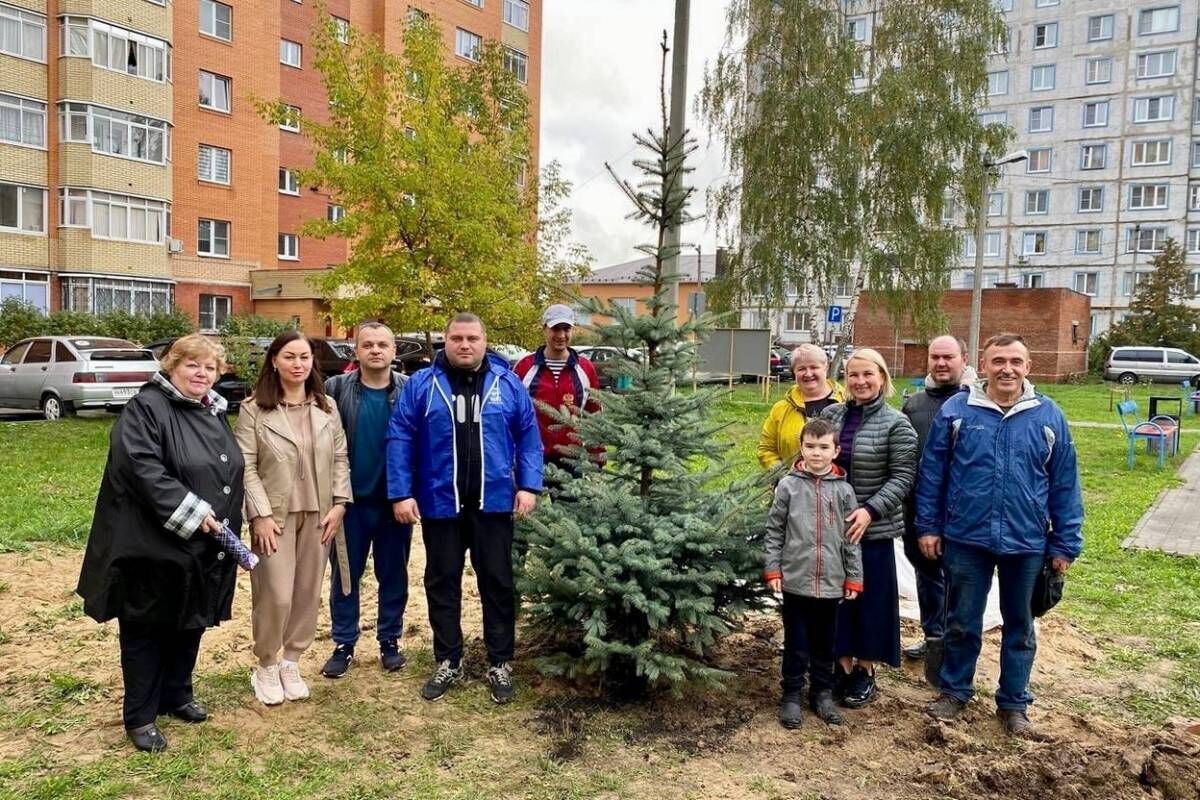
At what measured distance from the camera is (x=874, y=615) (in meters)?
4.45

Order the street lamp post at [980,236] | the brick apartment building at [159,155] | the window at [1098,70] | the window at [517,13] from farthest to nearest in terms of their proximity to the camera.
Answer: the window at [1098,70] → the window at [517,13] → the brick apartment building at [159,155] → the street lamp post at [980,236]

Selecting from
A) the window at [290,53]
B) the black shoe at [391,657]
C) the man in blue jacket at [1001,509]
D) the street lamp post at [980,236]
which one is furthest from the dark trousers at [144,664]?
the window at [290,53]

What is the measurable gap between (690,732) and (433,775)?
1.24 meters

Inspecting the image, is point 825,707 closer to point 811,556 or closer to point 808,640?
point 808,640

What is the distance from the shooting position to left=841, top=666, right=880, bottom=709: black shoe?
4.48 m

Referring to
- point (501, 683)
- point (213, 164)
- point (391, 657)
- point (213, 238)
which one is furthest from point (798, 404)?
point (213, 164)

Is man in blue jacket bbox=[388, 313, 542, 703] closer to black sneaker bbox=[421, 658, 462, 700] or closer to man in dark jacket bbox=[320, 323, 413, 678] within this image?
black sneaker bbox=[421, 658, 462, 700]

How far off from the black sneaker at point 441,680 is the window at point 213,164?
31.7 meters

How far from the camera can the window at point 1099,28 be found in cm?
5088

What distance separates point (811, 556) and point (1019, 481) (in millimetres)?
1053

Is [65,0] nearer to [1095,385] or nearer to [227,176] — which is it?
[227,176]

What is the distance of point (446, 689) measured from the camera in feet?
15.1

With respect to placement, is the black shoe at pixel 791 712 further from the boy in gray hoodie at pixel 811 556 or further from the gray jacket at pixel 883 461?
the gray jacket at pixel 883 461

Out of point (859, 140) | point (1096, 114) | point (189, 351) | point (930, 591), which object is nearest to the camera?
point (189, 351)
